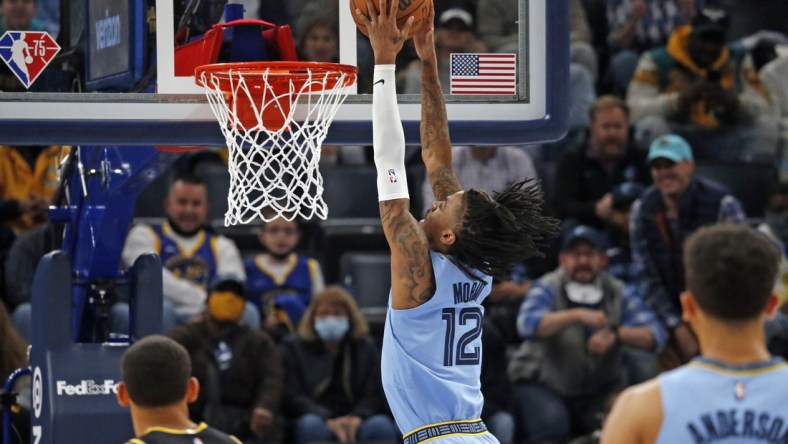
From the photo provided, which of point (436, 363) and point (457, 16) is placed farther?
point (457, 16)

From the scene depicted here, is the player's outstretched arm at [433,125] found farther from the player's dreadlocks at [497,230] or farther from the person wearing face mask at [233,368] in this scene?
the person wearing face mask at [233,368]

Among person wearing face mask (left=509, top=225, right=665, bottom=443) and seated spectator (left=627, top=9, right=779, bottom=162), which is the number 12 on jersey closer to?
person wearing face mask (left=509, top=225, right=665, bottom=443)

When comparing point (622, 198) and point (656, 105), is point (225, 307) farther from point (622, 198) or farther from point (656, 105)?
point (656, 105)

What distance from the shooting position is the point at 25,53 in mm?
4918

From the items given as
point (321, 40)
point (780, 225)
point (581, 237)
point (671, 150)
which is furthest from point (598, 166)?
point (321, 40)

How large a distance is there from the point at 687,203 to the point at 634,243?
42 cm

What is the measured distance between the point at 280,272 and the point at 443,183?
3.89 meters

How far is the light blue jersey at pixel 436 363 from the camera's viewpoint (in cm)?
413

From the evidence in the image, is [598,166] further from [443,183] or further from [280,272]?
[443,183]

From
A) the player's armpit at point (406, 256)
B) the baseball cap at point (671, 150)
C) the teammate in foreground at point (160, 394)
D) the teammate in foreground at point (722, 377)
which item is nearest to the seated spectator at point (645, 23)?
the baseball cap at point (671, 150)

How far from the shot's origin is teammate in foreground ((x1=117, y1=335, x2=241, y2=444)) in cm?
341

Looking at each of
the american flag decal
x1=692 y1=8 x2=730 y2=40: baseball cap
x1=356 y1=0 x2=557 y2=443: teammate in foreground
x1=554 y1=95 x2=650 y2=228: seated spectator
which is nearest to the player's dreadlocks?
x1=356 y1=0 x2=557 y2=443: teammate in foreground

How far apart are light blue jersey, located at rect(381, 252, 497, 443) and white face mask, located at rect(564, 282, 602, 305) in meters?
4.09

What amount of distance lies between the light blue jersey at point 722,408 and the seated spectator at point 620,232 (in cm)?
612
